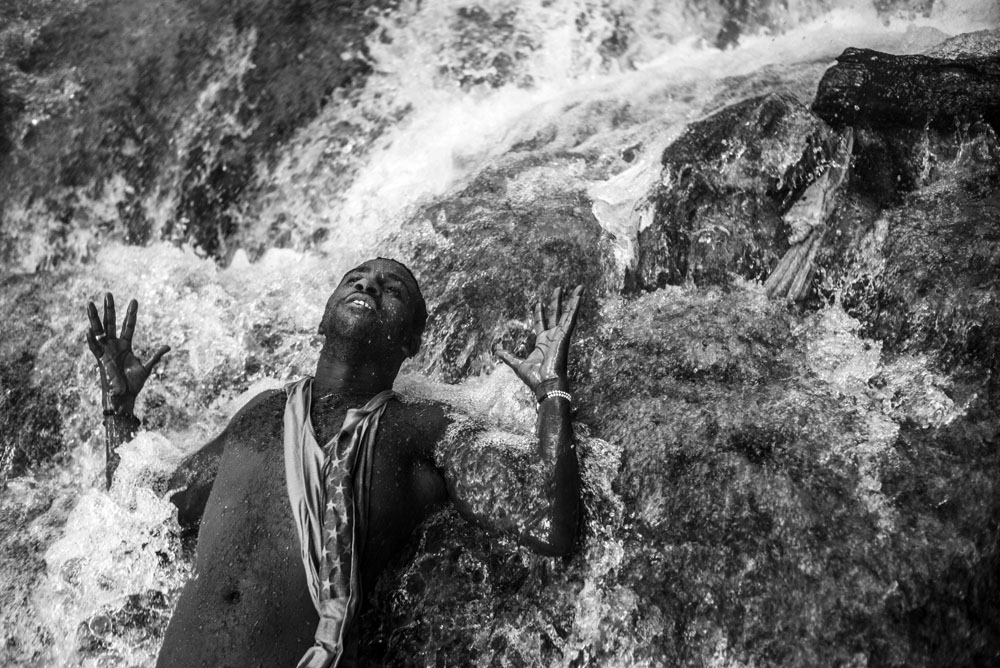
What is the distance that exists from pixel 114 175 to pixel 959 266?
553 centimetres

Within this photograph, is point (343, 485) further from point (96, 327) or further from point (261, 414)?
point (96, 327)

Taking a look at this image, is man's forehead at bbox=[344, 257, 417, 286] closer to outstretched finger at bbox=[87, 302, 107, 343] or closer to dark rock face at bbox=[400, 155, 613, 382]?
dark rock face at bbox=[400, 155, 613, 382]

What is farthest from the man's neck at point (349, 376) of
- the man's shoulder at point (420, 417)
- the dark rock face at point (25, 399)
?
the dark rock face at point (25, 399)

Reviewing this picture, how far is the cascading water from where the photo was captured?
3121 mm

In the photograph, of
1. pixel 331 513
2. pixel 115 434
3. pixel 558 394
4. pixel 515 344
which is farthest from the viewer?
pixel 515 344

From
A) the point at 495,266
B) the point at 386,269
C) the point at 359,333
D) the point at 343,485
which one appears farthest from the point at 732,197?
the point at 343,485

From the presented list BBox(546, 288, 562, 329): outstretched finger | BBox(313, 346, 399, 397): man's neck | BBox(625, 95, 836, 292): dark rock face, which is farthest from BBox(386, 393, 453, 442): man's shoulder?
BBox(625, 95, 836, 292): dark rock face

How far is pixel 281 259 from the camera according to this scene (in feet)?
18.7

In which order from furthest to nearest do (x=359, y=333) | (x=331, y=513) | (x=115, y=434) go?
(x=115, y=434) → (x=359, y=333) → (x=331, y=513)

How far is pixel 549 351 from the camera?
3463 mm

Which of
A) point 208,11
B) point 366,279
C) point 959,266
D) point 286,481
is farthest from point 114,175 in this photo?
point 959,266

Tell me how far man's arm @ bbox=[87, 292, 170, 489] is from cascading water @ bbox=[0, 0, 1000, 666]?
0.10 meters

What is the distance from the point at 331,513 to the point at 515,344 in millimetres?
1431

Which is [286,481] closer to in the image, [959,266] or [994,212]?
[959,266]
